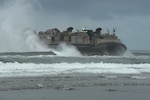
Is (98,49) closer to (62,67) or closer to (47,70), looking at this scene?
(62,67)

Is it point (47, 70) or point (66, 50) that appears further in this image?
point (66, 50)

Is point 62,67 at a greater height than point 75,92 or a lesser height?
greater

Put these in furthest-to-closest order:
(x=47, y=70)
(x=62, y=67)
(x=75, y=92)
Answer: (x=62, y=67) → (x=47, y=70) → (x=75, y=92)

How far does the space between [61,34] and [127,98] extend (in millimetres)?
49952

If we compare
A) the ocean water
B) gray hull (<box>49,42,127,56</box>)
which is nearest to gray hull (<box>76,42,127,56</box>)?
gray hull (<box>49,42,127,56</box>)

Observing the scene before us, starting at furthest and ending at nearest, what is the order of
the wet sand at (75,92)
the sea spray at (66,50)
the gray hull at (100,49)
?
the gray hull at (100,49) < the sea spray at (66,50) < the wet sand at (75,92)

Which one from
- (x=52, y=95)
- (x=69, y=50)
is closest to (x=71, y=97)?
(x=52, y=95)

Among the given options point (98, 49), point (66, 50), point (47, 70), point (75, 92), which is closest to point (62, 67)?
point (47, 70)

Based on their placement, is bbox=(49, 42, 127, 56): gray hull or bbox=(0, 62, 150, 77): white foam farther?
bbox=(49, 42, 127, 56): gray hull

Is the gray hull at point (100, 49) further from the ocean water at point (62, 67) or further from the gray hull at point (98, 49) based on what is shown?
the ocean water at point (62, 67)

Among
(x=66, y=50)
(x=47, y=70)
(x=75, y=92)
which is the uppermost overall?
(x=66, y=50)

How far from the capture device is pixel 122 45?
206ft

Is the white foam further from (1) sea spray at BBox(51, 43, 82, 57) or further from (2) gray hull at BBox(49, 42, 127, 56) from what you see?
(2) gray hull at BBox(49, 42, 127, 56)

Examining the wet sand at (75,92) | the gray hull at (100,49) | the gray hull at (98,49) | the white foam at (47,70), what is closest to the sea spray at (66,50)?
the gray hull at (98,49)
